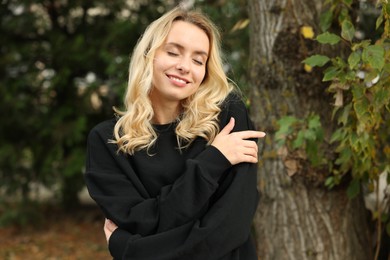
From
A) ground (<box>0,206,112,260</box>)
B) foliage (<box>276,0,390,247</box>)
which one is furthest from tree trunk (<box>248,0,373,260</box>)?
ground (<box>0,206,112,260</box>)

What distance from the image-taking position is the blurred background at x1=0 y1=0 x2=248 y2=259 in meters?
7.13

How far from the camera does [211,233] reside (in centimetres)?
209

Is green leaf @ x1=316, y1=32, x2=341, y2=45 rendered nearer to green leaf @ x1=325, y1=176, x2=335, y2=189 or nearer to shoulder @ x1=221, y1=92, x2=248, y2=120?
shoulder @ x1=221, y1=92, x2=248, y2=120

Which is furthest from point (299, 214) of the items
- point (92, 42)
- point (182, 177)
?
point (92, 42)

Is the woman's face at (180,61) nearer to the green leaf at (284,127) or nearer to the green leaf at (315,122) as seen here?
the green leaf at (284,127)

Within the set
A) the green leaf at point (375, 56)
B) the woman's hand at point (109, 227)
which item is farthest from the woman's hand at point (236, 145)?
the green leaf at point (375, 56)

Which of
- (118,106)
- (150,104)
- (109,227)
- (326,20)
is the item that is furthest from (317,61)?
(118,106)

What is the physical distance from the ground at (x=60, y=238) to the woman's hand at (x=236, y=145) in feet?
15.3

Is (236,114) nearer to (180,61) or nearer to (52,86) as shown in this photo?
(180,61)

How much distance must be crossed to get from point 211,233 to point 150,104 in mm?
634

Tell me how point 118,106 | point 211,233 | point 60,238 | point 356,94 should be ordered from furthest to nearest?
1. point 60,238
2. point 118,106
3. point 356,94
4. point 211,233

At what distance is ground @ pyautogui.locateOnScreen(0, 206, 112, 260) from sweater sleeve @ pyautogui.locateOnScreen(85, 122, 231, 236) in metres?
4.47

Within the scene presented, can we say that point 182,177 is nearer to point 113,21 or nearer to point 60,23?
point 113,21

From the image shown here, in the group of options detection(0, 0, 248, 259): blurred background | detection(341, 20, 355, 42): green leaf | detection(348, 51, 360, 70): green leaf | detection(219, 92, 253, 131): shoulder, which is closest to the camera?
detection(219, 92, 253, 131): shoulder
